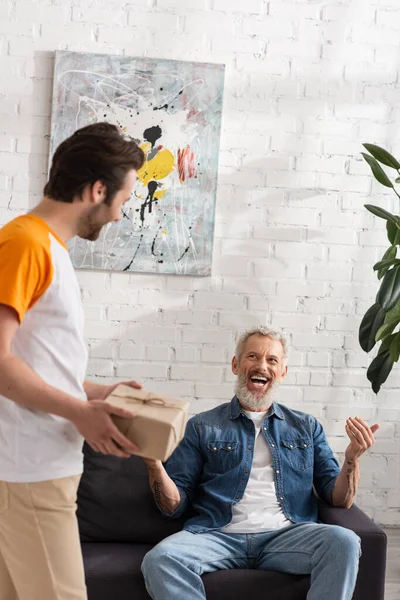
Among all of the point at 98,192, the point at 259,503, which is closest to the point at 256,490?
the point at 259,503

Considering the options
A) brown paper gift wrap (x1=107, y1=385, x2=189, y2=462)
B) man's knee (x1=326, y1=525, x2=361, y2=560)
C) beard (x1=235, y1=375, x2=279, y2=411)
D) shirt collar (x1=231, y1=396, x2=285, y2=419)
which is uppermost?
brown paper gift wrap (x1=107, y1=385, x2=189, y2=462)

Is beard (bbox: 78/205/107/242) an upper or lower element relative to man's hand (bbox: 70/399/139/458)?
upper

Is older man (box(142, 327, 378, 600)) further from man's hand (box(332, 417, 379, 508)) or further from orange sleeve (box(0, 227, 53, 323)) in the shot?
orange sleeve (box(0, 227, 53, 323))

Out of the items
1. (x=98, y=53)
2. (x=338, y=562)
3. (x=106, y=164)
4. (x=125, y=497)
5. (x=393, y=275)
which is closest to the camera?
(x=106, y=164)

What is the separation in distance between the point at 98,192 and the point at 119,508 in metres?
1.53

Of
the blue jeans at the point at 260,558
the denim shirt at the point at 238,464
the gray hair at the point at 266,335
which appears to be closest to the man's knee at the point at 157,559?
the blue jeans at the point at 260,558

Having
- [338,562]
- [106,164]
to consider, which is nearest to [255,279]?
[338,562]

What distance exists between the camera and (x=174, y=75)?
375cm

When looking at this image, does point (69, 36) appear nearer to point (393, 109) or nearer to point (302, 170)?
point (302, 170)

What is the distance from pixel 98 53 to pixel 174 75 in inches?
13.9

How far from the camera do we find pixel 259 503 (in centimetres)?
284

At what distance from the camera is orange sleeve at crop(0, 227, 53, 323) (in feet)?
4.92

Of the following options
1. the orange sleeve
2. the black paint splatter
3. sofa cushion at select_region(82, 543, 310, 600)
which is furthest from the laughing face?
the orange sleeve

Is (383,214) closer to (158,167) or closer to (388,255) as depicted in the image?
(388,255)
